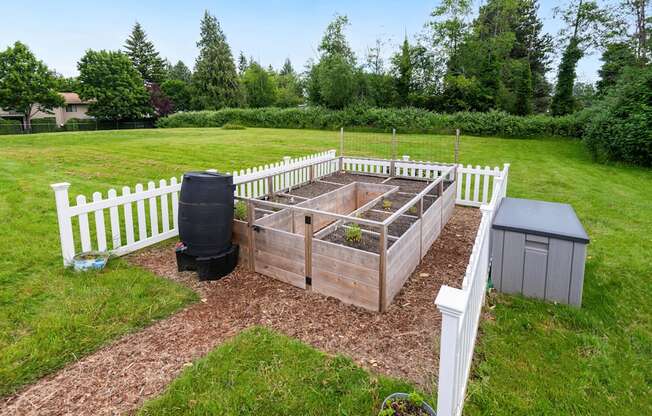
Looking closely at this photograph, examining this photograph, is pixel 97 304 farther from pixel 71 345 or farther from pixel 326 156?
pixel 326 156

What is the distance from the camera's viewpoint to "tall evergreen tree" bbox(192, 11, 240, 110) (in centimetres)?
4469

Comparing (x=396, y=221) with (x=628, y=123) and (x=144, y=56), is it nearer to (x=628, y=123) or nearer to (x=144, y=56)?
(x=628, y=123)

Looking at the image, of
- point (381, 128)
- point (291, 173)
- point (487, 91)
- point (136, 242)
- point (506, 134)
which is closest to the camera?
point (136, 242)

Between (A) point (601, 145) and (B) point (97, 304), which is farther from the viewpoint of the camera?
(A) point (601, 145)

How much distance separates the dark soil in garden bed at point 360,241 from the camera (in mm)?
4160

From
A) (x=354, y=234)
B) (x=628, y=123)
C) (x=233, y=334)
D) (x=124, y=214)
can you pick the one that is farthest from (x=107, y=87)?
(x=233, y=334)

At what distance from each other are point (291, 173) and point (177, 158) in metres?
6.26

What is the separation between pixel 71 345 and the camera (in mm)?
2973

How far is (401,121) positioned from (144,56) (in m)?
45.2

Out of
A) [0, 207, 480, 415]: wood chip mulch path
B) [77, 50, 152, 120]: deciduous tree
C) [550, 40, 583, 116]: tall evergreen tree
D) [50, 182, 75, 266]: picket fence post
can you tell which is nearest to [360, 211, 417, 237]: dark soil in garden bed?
[0, 207, 480, 415]: wood chip mulch path

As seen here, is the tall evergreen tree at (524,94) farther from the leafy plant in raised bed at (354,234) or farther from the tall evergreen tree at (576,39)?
the leafy plant in raised bed at (354,234)

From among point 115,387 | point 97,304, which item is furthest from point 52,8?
point 115,387

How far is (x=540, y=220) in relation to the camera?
402cm

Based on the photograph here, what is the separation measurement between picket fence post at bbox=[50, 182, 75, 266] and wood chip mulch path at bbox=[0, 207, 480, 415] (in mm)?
770
